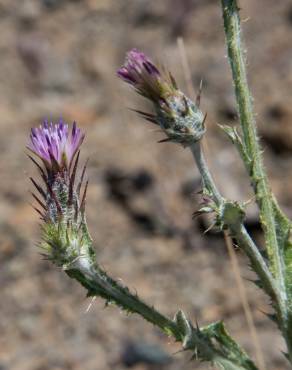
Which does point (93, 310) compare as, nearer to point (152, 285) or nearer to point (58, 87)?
point (152, 285)

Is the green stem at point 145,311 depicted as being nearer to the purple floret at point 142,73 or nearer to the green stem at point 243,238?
the green stem at point 243,238

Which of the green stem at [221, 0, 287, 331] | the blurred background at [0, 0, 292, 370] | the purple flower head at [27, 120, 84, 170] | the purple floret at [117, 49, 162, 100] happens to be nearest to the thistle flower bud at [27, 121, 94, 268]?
the purple flower head at [27, 120, 84, 170]

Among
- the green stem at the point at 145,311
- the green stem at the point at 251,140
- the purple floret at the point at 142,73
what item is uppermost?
the purple floret at the point at 142,73

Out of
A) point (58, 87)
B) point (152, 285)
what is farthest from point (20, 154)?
point (152, 285)

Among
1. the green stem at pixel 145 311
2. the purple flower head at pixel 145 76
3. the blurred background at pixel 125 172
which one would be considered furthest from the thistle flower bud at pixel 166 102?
the blurred background at pixel 125 172

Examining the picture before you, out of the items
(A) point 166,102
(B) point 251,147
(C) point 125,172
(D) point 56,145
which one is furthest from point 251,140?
(C) point 125,172

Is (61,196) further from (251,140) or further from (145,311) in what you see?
(251,140)

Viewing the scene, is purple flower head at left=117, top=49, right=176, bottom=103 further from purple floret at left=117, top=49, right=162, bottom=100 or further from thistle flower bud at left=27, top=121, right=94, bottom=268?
thistle flower bud at left=27, top=121, right=94, bottom=268
